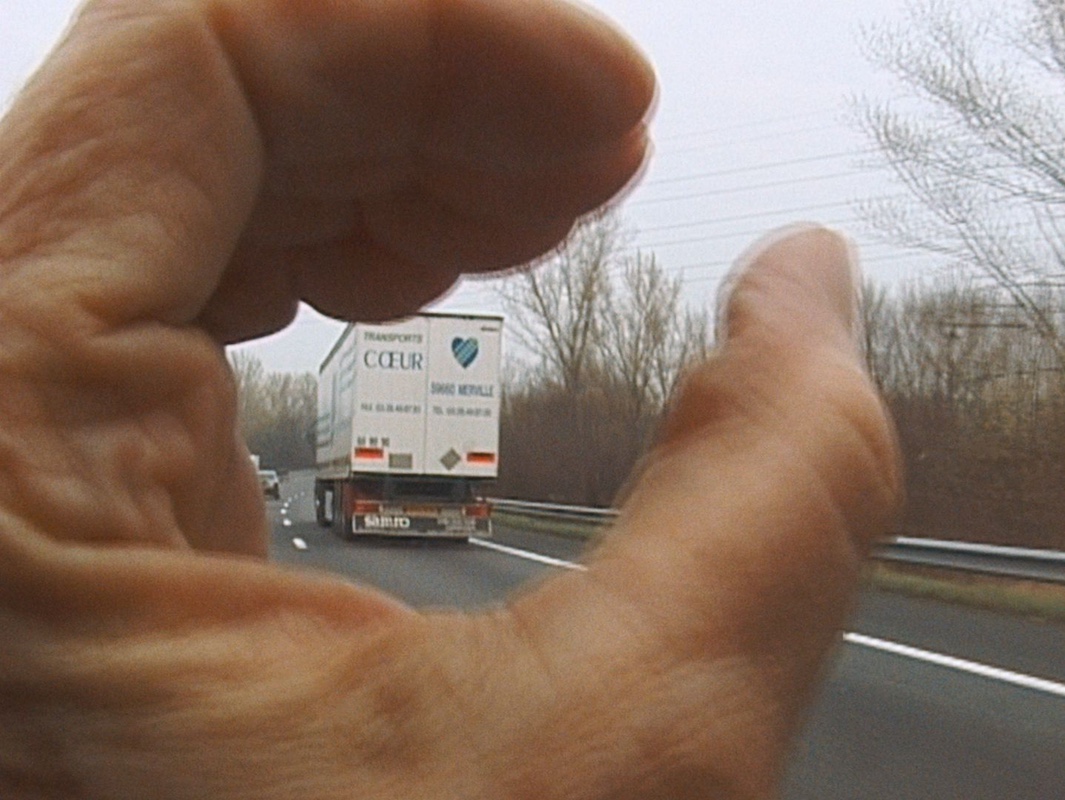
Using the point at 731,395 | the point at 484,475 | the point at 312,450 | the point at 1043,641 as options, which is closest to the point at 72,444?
the point at 731,395

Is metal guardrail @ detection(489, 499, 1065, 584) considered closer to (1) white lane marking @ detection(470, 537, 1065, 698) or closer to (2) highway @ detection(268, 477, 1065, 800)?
(2) highway @ detection(268, 477, 1065, 800)

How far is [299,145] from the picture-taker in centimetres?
102

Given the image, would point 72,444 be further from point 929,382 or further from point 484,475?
point 484,475

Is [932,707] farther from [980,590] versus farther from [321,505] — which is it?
[321,505]

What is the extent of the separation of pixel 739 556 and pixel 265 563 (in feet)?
0.87

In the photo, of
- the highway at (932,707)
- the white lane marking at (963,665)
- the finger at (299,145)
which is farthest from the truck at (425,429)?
the finger at (299,145)

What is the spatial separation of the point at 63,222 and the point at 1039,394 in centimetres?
1926

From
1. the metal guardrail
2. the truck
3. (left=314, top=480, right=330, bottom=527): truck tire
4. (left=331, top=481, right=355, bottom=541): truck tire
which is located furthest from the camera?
(left=314, top=480, right=330, bottom=527): truck tire

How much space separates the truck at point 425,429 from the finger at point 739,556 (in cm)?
2206

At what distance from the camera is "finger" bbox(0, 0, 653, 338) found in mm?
816

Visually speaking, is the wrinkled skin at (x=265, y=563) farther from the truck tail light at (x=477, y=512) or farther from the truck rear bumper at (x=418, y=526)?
the truck tail light at (x=477, y=512)

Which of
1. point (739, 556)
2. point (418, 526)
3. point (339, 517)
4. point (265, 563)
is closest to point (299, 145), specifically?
point (265, 563)

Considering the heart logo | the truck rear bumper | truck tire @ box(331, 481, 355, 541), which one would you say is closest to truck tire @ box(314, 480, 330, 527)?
truck tire @ box(331, 481, 355, 541)

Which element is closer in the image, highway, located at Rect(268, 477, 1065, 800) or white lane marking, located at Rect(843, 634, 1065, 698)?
highway, located at Rect(268, 477, 1065, 800)
